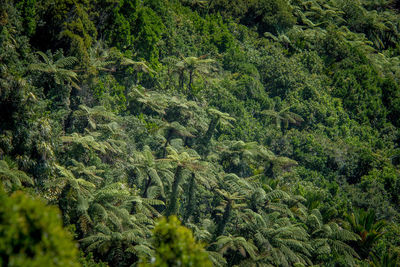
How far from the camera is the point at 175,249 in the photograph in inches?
159

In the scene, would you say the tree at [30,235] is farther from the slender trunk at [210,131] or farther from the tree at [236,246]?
the slender trunk at [210,131]

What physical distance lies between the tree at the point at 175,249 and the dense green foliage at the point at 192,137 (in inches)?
0.9

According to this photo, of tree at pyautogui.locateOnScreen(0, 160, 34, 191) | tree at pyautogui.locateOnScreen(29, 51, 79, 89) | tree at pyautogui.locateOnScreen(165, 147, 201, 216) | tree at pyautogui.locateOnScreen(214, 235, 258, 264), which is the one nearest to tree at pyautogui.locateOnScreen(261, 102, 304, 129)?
tree at pyautogui.locateOnScreen(165, 147, 201, 216)

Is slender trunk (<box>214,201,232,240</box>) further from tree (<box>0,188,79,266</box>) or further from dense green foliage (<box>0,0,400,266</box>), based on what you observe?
tree (<box>0,188,79,266</box>)

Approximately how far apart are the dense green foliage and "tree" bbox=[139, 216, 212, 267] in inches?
0.9

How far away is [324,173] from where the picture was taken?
20.4m

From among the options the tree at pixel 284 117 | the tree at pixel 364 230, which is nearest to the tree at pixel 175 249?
the tree at pixel 364 230

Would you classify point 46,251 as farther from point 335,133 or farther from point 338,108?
point 338,108

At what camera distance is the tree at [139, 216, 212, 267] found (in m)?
3.91

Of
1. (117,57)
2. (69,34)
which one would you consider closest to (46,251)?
(69,34)

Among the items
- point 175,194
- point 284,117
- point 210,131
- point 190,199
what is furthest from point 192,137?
point 284,117

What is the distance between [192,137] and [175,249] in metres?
12.9

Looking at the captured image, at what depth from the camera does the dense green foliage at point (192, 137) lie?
946cm

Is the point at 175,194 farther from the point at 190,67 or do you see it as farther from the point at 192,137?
the point at 190,67
